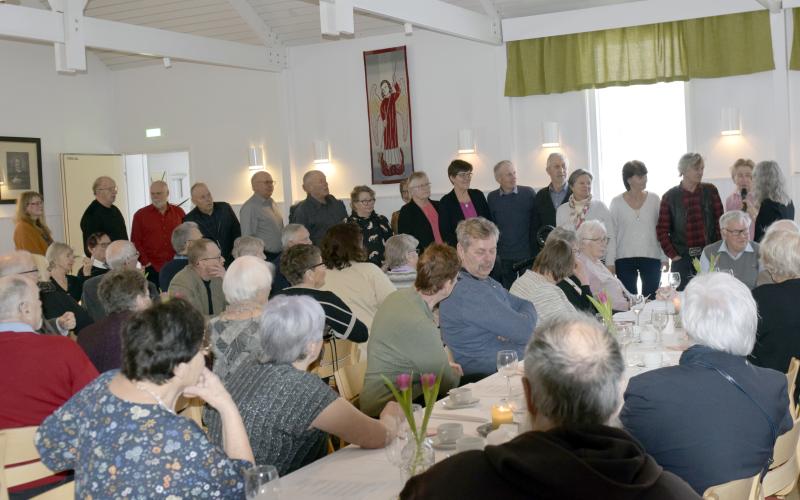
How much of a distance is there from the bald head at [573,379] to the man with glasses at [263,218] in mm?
8109

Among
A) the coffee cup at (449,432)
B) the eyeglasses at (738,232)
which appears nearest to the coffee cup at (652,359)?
the coffee cup at (449,432)

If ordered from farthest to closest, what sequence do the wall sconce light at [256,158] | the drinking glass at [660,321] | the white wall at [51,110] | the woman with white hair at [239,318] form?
the wall sconce light at [256,158] < the white wall at [51,110] < the drinking glass at [660,321] < the woman with white hair at [239,318]

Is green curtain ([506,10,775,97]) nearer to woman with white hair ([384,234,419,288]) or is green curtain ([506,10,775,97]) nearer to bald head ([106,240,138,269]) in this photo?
woman with white hair ([384,234,419,288])

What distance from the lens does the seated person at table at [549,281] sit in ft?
17.3

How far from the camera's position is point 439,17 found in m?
9.20

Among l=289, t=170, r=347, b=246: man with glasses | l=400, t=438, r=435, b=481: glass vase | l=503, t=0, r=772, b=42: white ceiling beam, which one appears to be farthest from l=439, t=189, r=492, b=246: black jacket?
l=400, t=438, r=435, b=481: glass vase

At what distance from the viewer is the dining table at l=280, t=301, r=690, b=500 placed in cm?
285

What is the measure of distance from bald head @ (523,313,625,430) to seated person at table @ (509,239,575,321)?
10.6ft

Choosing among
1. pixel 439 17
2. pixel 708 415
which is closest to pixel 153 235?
pixel 439 17

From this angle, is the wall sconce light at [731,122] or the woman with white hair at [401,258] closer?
the woman with white hair at [401,258]

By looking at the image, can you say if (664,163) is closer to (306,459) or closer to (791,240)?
(791,240)

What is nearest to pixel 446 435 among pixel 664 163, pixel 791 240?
pixel 791 240

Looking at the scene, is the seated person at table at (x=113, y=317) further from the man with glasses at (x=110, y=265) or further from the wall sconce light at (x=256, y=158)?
the wall sconce light at (x=256, y=158)

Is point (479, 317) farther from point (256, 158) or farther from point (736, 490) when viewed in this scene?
point (256, 158)
